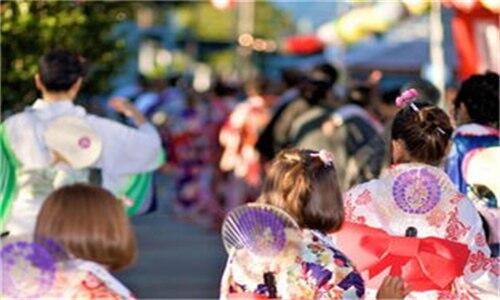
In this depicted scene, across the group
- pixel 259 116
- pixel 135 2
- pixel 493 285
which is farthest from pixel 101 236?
pixel 259 116

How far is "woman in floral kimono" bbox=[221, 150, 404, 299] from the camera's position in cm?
535

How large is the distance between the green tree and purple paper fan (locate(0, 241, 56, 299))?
15.9ft

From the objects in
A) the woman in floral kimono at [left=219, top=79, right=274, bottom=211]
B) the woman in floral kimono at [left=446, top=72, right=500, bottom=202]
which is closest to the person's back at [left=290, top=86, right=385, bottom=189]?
the woman in floral kimono at [left=446, top=72, right=500, bottom=202]

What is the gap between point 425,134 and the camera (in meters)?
6.26

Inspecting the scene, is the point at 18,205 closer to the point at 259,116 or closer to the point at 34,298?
the point at 34,298

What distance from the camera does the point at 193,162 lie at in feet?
60.3

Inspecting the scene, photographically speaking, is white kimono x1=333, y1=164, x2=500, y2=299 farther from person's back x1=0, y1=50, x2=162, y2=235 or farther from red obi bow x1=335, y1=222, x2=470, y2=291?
person's back x1=0, y1=50, x2=162, y2=235

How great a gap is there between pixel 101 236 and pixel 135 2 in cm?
756

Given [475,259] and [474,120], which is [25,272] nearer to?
[475,259]

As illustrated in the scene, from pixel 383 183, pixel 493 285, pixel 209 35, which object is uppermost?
pixel 383 183

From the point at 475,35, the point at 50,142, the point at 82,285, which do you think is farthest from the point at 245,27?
the point at 82,285

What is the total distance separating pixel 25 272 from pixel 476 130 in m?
3.41

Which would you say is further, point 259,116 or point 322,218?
point 259,116

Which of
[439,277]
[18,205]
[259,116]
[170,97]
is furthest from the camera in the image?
[170,97]
